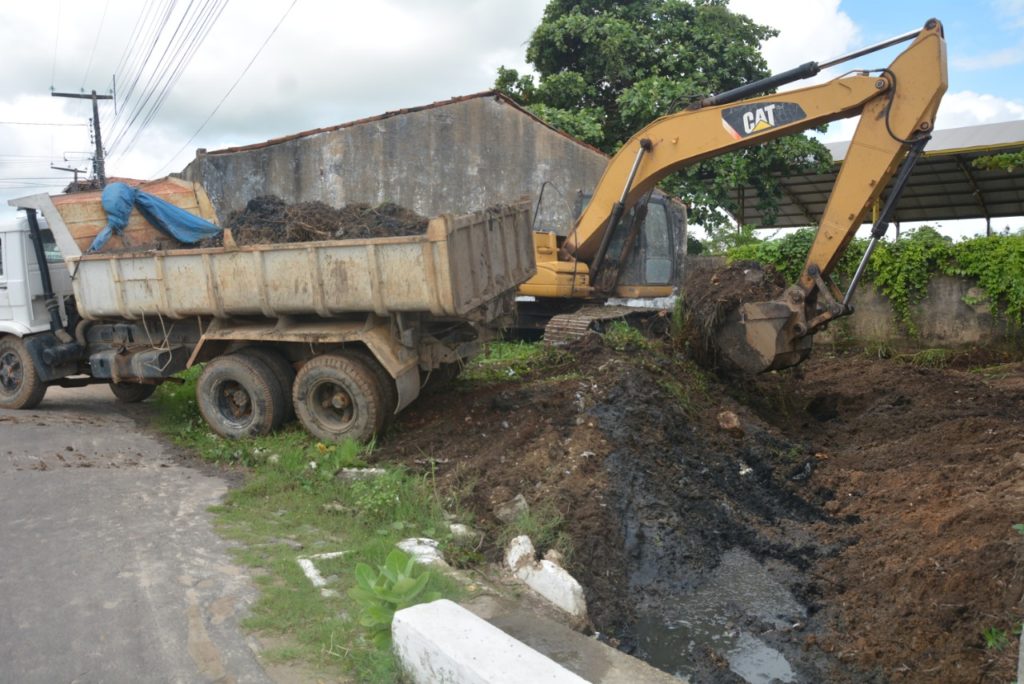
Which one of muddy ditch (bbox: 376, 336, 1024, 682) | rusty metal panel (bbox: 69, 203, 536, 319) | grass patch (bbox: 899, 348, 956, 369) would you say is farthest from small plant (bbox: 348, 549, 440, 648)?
grass patch (bbox: 899, 348, 956, 369)

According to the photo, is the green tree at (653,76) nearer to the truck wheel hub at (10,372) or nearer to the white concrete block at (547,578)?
the truck wheel hub at (10,372)

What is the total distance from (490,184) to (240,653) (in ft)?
43.1

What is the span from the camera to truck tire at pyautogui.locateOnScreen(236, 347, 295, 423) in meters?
8.21

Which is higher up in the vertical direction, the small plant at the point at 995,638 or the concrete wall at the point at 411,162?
the concrete wall at the point at 411,162

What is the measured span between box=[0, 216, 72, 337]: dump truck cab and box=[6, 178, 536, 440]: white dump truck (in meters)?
0.02

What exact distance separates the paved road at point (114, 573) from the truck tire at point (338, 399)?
107cm

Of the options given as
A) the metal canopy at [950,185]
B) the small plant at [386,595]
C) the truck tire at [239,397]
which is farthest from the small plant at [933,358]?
the small plant at [386,595]

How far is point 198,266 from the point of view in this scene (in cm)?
803

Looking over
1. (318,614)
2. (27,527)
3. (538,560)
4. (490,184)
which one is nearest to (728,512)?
(538,560)

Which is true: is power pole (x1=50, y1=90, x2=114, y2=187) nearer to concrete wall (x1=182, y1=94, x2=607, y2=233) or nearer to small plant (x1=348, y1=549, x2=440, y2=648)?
concrete wall (x1=182, y1=94, x2=607, y2=233)

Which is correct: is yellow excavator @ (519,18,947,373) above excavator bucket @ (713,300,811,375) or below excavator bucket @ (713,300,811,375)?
above

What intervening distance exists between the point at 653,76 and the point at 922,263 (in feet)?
26.3

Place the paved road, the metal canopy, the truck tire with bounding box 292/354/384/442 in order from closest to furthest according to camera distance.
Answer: the paved road, the truck tire with bounding box 292/354/384/442, the metal canopy

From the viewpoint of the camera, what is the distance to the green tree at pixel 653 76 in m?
18.4
